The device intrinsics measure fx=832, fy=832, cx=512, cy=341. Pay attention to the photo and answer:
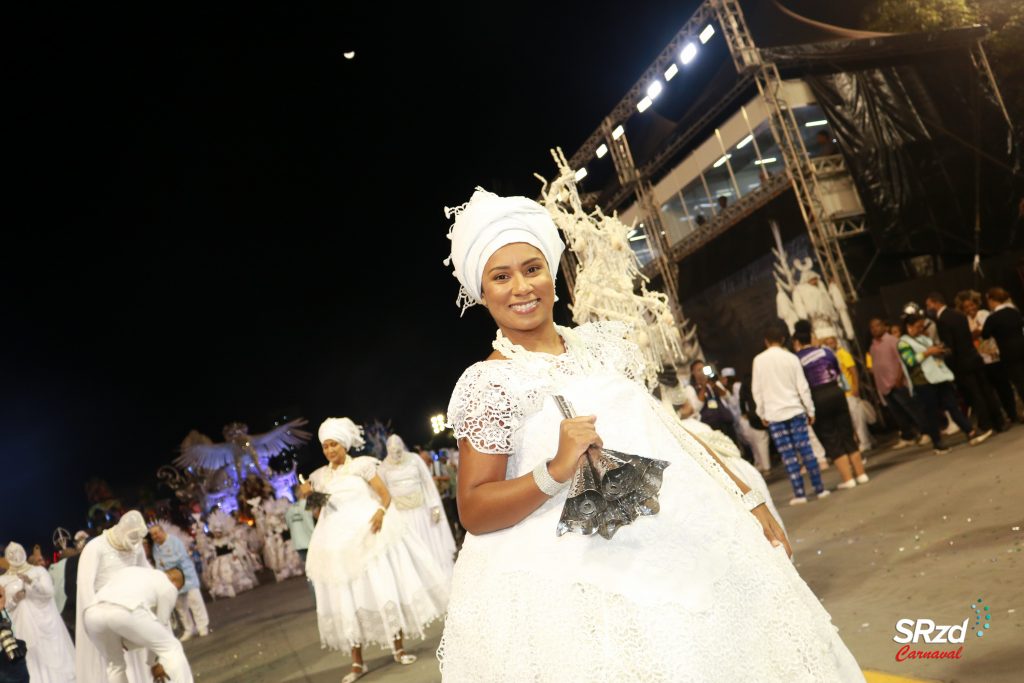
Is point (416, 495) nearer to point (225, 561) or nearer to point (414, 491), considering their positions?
point (414, 491)

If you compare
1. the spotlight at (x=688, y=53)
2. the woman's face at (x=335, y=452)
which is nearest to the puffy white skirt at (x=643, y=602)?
the woman's face at (x=335, y=452)

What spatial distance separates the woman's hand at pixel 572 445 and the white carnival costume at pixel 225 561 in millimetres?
18253

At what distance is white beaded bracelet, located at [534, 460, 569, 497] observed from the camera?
204cm

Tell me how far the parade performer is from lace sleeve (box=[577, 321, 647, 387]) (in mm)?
9419

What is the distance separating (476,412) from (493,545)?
35 centimetres

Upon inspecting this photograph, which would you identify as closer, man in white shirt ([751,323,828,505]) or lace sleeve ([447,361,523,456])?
lace sleeve ([447,361,523,456])

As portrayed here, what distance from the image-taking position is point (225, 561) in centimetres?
1912

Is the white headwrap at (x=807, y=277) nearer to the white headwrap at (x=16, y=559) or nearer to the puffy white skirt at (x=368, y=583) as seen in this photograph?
the puffy white skirt at (x=368, y=583)

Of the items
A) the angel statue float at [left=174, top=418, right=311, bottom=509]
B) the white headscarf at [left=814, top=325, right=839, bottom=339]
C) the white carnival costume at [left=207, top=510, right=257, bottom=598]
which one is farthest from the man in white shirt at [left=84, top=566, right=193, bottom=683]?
the angel statue float at [left=174, top=418, right=311, bottom=509]

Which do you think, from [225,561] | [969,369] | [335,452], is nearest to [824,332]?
[969,369]

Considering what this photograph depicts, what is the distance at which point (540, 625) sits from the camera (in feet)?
6.58

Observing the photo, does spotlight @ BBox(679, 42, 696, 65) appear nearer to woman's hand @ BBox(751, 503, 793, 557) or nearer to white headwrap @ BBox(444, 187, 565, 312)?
white headwrap @ BBox(444, 187, 565, 312)

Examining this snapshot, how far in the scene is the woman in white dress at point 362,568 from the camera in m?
6.61

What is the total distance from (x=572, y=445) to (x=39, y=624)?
9558 mm
